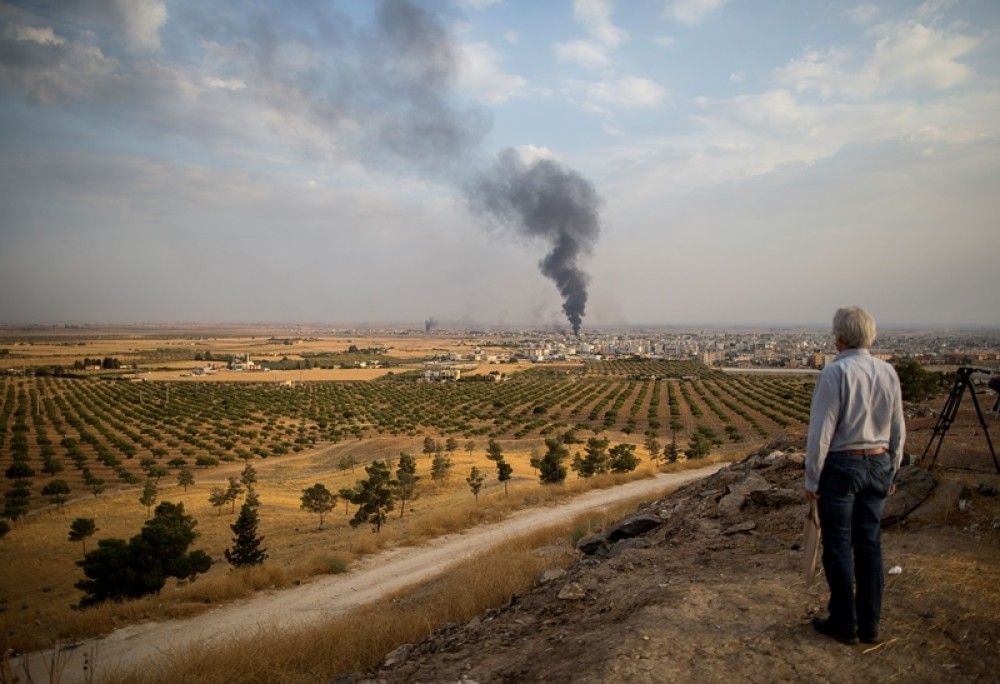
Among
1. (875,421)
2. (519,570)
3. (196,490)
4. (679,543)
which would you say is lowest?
(196,490)

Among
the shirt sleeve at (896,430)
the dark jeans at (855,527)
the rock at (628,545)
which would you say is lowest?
the rock at (628,545)

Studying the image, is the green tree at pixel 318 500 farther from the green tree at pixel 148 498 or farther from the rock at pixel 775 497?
the rock at pixel 775 497

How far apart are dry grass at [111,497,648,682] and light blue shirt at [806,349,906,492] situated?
15.7ft

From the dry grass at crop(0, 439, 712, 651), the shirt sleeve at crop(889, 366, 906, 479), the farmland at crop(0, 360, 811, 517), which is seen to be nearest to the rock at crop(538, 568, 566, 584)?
the shirt sleeve at crop(889, 366, 906, 479)

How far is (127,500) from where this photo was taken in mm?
27547

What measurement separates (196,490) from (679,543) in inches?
1187

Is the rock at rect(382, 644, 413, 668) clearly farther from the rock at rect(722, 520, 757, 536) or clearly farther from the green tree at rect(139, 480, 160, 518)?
the green tree at rect(139, 480, 160, 518)

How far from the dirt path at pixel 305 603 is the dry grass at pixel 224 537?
437 millimetres

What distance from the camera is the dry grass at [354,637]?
5.43 m

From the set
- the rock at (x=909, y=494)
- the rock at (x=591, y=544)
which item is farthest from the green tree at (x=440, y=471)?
the rock at (x=909, y=494)

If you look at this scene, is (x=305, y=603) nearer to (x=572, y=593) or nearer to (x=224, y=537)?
(x=572, y=593)

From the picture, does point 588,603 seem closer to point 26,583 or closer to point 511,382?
point 26,583

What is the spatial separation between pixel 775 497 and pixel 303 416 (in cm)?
5598

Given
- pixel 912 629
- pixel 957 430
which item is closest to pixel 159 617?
pixel 912 629
